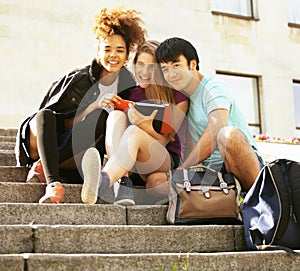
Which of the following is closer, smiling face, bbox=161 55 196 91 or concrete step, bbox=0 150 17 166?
smiling face, bbox=161 55 196 91

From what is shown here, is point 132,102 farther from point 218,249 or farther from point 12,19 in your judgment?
point 12,19

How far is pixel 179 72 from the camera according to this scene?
17.5 ft

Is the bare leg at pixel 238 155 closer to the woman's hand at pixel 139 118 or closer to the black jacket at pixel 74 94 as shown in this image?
the woman's hand at pixel 139 118

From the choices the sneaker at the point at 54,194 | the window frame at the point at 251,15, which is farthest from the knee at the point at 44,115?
the window frame at the point at 251,15

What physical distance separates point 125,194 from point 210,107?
872 mm

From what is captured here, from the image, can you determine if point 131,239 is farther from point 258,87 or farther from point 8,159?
point 258,87

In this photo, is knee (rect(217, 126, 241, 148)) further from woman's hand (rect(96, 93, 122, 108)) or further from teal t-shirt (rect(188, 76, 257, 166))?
woman's hand (rect(96, 93, 122, 108))

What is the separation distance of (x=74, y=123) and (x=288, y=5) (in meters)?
11.7

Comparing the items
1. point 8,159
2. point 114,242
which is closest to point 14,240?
point 114,242

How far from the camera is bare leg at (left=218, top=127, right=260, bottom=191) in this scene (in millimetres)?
4867

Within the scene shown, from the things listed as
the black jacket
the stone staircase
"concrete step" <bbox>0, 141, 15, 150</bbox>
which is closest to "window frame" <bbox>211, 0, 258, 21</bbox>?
"concrete step" <bbox>0, 141, 15, 150</bbox>

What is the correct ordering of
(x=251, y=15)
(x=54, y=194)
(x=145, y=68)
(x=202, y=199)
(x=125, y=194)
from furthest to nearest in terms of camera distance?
1. (x=251, y=15)
2. (x=145, y=68)
3. (x=125, y=194)
4. (x=54, y=194)
5. (x=202, y=199)

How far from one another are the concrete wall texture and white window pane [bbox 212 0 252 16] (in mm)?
233

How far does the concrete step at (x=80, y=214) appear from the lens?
4.50 metres
